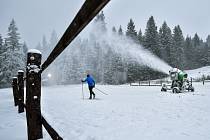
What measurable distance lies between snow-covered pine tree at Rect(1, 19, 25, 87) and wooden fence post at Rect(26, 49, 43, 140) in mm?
45026

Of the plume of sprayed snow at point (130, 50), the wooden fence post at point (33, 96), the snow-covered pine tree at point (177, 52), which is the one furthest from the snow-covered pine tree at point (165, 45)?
the wooden fence post at point (33, 96)

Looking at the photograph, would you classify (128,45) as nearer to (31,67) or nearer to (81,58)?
(81,58)

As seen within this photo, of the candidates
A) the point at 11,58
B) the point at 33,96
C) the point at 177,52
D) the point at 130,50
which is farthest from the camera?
the point at 177,52

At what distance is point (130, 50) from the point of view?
5616cm

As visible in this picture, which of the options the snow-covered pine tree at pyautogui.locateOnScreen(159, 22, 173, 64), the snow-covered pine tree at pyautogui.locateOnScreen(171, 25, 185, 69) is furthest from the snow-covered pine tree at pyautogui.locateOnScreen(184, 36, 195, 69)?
the snow-covered pine tree at pyautogui.locateOnScreen(159, 22, 173, 64)

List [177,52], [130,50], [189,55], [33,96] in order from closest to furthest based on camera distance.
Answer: [33,96], [130,50], [177,52], [189,55]

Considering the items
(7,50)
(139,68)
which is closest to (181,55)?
(139,68)

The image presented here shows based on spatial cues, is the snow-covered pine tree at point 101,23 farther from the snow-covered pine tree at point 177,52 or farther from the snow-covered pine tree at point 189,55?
the snow-covered pine tree at point 189,55

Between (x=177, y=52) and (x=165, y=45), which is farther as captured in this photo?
(x=177, y=52)

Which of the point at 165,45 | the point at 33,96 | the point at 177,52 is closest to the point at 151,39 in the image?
the point at 165,45

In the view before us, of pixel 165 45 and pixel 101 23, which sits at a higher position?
pixel 101 23

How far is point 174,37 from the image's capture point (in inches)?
2712

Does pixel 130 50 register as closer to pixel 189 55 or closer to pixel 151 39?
pixel 151 39

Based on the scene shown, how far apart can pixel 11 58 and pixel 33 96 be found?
46.2 m
